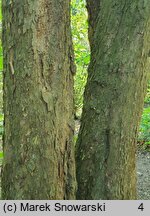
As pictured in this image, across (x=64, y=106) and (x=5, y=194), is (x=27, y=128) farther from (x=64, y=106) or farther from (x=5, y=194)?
(x=5, y=194)

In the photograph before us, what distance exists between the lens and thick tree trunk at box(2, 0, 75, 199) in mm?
2291

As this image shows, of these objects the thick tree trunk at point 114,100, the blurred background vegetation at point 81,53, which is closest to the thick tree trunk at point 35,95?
the thick tree trunk at point 114,100

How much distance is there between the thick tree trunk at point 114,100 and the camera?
8.54 feet

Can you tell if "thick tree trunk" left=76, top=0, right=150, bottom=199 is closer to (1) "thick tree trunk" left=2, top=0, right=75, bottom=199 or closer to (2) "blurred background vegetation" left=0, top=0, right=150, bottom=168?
(1) "thick tree trunk" left=2, top=0, right=75, bottom=199

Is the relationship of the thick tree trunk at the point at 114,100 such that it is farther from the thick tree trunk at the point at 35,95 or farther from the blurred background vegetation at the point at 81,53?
the blurred background vegetation at the point at 81,53

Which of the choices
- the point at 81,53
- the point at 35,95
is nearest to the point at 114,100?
the point at 35,95

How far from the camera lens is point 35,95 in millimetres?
2293

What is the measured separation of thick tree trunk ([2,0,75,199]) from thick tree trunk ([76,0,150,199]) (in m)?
0.35

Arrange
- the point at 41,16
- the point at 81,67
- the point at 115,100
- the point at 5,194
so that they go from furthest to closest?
the point at 81,67, the point at 115,100, the point at 5,194, the point at 41,16

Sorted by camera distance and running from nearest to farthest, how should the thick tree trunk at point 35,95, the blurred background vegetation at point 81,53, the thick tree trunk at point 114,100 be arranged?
the thick tree trunk at point 35,95, the thick tree trunk at point 114,100, the blurred background vegetation at point 81,53

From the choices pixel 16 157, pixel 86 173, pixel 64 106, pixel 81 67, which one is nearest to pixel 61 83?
pixel 64 106

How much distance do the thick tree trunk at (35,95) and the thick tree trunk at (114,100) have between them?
352mm

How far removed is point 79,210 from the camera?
8.33 ft

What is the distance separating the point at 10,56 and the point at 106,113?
0.78m
